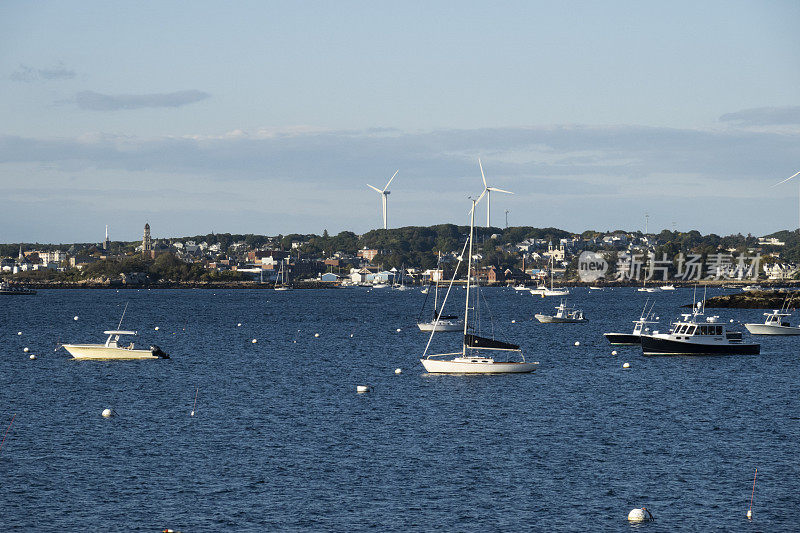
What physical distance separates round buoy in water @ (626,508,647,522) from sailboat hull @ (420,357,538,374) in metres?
40.0

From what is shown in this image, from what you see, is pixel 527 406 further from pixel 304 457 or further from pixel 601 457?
pixel 304 457

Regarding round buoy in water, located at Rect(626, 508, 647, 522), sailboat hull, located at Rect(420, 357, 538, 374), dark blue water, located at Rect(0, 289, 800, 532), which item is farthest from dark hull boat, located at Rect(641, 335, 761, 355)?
round buoy in water, located at Rect(626, 508, 647, 522)

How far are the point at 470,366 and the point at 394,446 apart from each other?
27.3 meters

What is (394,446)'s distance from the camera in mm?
48250

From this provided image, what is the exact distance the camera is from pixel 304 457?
4528 cm

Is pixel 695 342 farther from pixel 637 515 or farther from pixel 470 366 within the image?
pixel 637 515

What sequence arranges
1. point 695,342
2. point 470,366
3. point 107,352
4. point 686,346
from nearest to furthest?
point 470,366
point 107,352
point 695,342
point 686,346

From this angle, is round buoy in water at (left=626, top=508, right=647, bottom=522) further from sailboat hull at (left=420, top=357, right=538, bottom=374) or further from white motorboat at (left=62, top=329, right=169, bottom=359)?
white motorboat at (left=62, top=329, right=169, bottom=359)

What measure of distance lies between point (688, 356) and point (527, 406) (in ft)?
127

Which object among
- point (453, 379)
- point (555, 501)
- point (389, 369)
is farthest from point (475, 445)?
point (389, 369)

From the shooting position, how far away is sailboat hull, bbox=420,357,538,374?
74.9 meters

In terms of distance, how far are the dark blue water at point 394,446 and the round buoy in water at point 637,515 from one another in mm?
474

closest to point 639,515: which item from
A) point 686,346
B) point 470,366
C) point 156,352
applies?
point 470,366

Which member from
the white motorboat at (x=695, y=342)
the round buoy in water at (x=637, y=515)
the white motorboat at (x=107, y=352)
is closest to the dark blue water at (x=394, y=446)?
the round buoy in water at (x=637, y=515)
